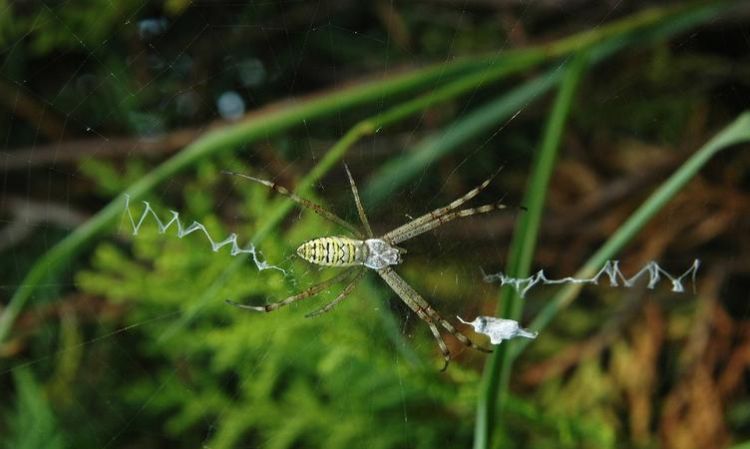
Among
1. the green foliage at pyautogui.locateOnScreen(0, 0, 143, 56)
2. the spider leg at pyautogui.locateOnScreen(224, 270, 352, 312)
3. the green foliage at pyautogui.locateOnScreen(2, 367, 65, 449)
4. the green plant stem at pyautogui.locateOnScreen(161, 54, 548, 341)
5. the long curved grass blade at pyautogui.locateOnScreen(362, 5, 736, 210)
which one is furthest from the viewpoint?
the green foliage at pyautogui.locateOnScreen(0, 0, 143, 56)

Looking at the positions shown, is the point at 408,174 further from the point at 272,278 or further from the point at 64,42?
the point at 64,42

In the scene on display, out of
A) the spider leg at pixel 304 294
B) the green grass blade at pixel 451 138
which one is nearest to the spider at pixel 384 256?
the spider leg at pixel 304 294

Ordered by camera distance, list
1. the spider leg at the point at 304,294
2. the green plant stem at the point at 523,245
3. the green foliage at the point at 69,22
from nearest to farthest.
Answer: the green plant stem at the point at 523,245
the spider leg at the point at 304,294
the green foliage at the point at 69,22

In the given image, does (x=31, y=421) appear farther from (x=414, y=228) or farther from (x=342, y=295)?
(x=414, y=228)

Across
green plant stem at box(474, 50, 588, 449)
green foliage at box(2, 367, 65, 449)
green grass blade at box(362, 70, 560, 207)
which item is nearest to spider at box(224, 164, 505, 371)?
green grass blade at box(362, 70, 560, 207)

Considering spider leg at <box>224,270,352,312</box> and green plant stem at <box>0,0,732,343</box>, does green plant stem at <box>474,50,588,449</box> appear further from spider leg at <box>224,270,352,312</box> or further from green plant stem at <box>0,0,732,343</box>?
spider leg at <box>224,270,352,312</box>

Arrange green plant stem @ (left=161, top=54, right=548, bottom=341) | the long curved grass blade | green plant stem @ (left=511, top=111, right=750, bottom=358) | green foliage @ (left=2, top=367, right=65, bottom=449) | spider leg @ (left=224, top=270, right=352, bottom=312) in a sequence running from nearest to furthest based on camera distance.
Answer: green plant stem @ (left=511, top=111, right=750, bottom=358) → green plant stem @ (left=161, top=54, right=548, bottom=341) → spider leg @ (left=224, top=270, right=352, bottom=312) → the long curved grass blade → green foliage @ (left=2, top=367, right=65, bottom=449)

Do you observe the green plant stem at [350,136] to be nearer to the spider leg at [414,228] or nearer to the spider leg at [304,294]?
the spider leg at [304,294]

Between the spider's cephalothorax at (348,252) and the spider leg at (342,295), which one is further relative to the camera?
the spider leg at (342,295)
